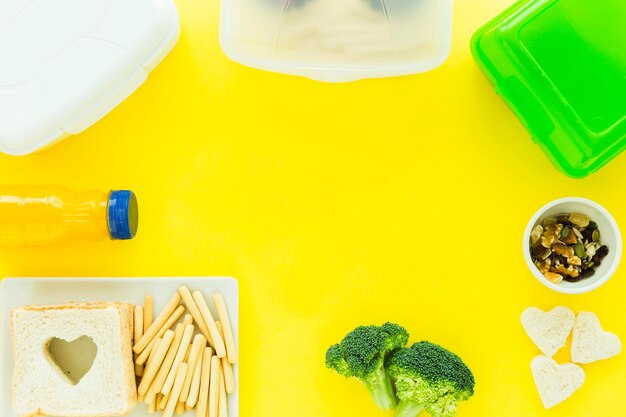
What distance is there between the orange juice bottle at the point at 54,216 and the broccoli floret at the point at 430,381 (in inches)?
17.6

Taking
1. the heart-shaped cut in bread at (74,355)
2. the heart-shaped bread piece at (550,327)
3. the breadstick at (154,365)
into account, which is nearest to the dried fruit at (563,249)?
the heart-shaped bread piece at (550,327)

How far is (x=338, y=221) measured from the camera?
1.07 metres

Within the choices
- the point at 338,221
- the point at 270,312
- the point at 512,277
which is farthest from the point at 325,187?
the point at 512,277

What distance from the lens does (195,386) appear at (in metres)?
1.03

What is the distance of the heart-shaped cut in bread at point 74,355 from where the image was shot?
1047 millimetres

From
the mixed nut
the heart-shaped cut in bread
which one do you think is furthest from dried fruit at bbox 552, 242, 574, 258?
the heart-shaped cut in bread

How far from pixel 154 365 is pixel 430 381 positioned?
1.33ft

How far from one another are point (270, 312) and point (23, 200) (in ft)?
1.33

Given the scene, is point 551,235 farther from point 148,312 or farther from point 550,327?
point 148,312

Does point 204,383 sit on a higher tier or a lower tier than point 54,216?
lower

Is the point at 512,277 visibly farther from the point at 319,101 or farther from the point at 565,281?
the point at 319,101

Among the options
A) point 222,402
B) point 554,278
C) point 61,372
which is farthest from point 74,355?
point 554,278

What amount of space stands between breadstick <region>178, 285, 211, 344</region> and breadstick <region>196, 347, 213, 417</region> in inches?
1.0

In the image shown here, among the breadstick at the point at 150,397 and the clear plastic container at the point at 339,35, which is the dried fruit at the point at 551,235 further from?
the breadstick at the point at 150,397
